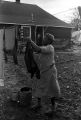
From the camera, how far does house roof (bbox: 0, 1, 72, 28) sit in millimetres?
27673

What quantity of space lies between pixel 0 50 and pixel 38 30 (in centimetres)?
2178

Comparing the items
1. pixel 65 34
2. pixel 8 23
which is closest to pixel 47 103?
pixel 8 23

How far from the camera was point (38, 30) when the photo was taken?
28.9 metres

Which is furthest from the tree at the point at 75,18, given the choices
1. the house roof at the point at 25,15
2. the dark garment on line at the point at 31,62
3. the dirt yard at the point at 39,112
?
the dark garment on line at the point at 31,62

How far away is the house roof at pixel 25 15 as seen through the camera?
2767 centimetres

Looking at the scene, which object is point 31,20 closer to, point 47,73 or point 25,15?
point 25,15

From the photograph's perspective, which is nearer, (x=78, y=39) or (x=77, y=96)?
(x=77, y=96)

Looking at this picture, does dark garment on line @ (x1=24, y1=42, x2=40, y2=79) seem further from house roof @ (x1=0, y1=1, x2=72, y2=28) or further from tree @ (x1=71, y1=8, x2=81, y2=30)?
tree @ (x1=71, y1=8, x2=81, y2=30)

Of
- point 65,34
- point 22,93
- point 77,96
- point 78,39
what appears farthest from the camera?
point 78,39

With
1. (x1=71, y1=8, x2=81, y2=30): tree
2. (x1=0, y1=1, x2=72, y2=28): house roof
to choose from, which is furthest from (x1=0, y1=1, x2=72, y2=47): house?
(x1=71, y1=8, x2=81, y2=30): tree

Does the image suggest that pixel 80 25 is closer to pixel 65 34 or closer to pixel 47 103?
pixel 65 34

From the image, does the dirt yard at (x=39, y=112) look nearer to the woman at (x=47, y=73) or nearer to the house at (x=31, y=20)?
the woman at (x=47, y=73)

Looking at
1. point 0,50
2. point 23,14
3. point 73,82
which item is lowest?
point 73,82

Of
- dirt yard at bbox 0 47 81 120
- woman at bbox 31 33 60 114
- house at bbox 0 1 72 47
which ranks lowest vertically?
dirt yard at bbox 0 47 81 120
